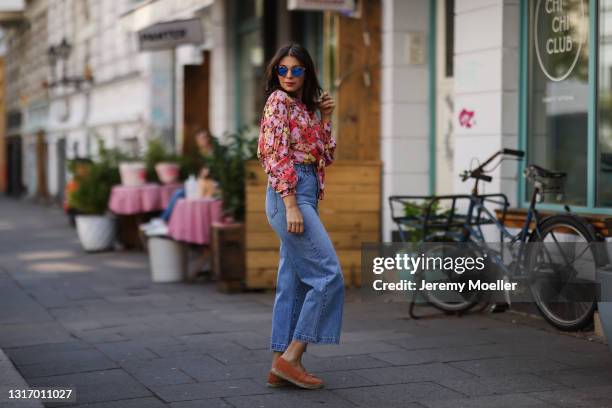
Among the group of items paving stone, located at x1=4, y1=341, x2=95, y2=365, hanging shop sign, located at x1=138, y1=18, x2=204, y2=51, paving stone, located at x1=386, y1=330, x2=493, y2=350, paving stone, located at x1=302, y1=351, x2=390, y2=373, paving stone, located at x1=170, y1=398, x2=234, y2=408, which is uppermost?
hanging shop sign, located at x1=138, y1=18, x2=204, y2=51

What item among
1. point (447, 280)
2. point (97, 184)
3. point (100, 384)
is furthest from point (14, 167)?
point (100, 384)

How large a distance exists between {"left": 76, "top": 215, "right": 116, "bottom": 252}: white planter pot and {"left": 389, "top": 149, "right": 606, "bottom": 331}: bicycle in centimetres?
715

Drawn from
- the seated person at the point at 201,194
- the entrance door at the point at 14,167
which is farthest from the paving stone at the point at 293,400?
the entrance door at the point at 14,167

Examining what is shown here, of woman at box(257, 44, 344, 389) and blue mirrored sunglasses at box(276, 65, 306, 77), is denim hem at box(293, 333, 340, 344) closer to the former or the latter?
woman at box(257, 44, 344, 389)

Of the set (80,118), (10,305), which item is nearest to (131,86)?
(80,118)

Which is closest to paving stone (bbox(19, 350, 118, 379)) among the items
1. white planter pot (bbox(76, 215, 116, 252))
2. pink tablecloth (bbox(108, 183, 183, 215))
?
pink tablecloth (bbox(108, 183, 183, 215))

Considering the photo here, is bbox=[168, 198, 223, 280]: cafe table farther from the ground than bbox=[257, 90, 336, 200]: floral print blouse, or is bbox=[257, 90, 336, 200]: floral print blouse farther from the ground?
bbox=[257, 90, 336, 200]: floral print blouse

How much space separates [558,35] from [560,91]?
45 centimetres

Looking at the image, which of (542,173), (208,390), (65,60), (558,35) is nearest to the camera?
(208,390)

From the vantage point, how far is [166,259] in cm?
1152

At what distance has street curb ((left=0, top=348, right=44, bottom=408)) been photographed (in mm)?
5223

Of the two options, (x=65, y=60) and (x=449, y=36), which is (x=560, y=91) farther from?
(x=65, y=60)

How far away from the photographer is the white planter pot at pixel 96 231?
49.8 feet

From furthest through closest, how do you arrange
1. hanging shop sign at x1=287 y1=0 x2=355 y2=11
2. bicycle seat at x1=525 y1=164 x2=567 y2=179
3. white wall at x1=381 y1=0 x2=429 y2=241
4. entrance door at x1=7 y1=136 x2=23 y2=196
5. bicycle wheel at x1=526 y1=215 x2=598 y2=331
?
entrance door at x1=7 y1=136 x2=23 y2=196, white wall at x1=381 y1=0 x2=429 y2=241, hanging shop sign at x1=287 y1=0 x2=355 y2=11, bicycle seat at x1=525 y1=164 x2=567 y2=179, bicycle wheel at x1=526 y1=215 x2=598 y2=331
